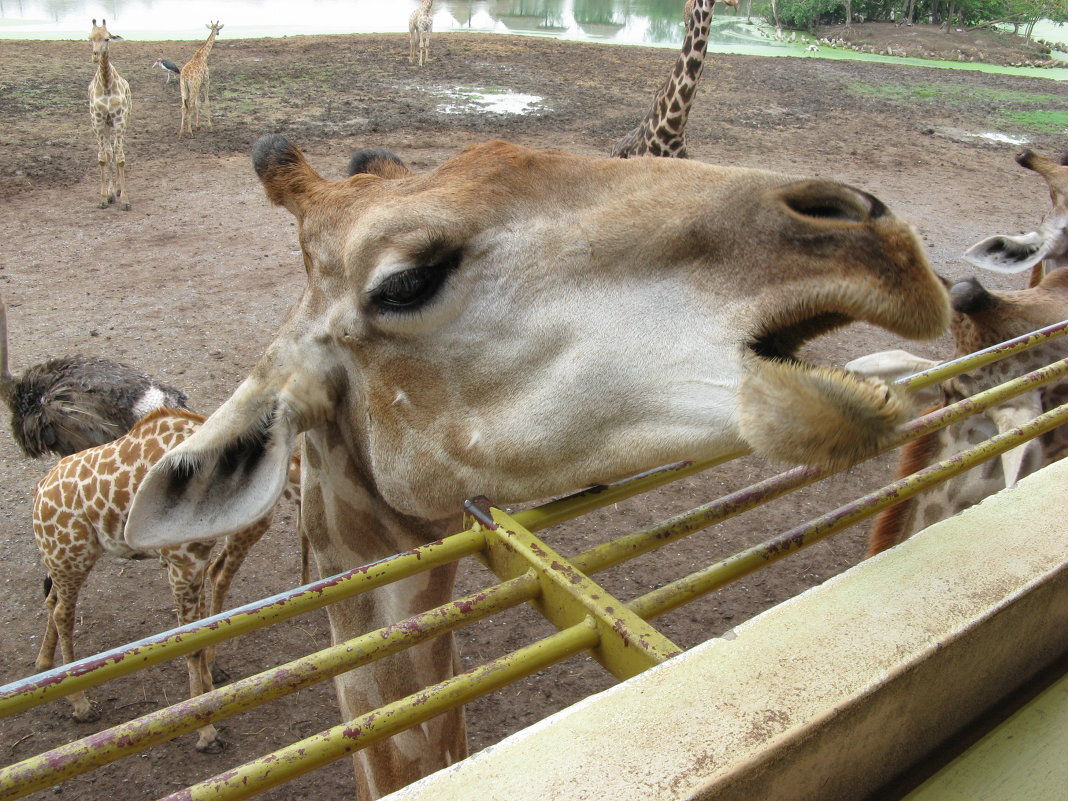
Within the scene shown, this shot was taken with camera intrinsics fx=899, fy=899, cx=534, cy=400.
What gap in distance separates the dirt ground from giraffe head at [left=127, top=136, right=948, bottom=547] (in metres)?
2.52

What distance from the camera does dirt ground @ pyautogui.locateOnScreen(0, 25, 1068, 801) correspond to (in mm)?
4777

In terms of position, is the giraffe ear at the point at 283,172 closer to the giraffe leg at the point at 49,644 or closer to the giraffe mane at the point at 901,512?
the giraffe mane at the point at 901,512

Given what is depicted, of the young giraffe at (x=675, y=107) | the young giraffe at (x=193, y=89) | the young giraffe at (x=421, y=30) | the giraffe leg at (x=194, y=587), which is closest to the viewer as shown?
the giraffe leg at (x=194, y=587)

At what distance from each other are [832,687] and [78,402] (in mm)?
5159

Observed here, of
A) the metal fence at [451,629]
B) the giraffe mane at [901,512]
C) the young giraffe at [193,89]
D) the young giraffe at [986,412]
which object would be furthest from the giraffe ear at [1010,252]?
the young giraffe at [193,89]

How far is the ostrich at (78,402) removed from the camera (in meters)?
5.48

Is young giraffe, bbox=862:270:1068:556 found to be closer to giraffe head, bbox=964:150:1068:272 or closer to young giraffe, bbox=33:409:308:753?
giraffe head, bbox=964:150:1068:272

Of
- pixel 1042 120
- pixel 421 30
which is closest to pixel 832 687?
pixel 1042 120

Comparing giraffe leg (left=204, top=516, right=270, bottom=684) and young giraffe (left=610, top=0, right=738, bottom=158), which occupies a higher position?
young giraffe (left=610, top=0, right=738, bottom=158)

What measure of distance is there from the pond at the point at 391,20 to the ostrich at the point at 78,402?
20473 millimetres

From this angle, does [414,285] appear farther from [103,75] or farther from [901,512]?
[103,75]

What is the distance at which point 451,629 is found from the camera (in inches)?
63.7

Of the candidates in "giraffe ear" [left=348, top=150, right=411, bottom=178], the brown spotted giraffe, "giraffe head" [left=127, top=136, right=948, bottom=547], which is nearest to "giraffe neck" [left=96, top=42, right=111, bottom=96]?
"giraffe ear" [left=348, top=150, right=411, bottom=178]

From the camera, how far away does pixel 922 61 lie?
26453 mm
